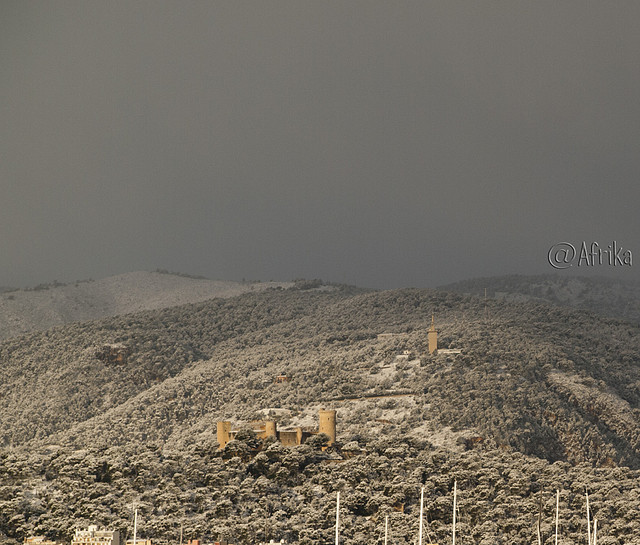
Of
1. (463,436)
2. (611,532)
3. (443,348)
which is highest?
(443,348)

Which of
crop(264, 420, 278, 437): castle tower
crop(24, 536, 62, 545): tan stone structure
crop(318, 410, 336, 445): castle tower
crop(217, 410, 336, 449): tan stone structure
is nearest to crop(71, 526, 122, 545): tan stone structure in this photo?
crop(24, 536, 62, 545): tan stone structure

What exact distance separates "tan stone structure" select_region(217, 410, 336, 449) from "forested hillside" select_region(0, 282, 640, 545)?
194 centimetres

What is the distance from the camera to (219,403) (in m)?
125

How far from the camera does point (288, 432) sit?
97.8 m

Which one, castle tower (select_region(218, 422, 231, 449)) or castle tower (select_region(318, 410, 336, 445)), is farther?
castle tower (select_region(218, 422, 231, 449))

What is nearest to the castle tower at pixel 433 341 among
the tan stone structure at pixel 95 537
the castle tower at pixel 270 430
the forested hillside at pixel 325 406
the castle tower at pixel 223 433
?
the forested hillside at pixel 325 406

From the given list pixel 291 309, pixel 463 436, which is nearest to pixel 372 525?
pixel 463 436

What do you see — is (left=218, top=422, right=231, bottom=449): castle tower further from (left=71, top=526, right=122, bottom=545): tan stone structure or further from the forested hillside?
(left=71, top=526, right=122, bottom=545): tan stone structure

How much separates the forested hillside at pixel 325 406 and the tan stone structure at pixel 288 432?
1.94m

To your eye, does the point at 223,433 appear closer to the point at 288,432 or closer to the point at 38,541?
the point at 288,432

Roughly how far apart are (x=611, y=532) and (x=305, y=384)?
46.8 meters

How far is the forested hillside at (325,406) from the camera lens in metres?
80.9

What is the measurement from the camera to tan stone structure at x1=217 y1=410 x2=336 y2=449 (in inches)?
3831

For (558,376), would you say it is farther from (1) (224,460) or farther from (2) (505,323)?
(1) (224,460)
